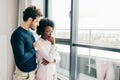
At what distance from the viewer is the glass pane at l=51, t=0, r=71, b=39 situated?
3.23m

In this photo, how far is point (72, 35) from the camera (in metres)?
2.95

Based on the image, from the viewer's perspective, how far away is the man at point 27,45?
80.7 inches

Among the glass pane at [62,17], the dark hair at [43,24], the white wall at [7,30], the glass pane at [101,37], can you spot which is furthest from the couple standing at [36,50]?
the white wall at [7,30]

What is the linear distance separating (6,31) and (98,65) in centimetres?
231

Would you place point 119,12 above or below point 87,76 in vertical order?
above

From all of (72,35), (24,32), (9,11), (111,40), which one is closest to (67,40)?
(72,35)

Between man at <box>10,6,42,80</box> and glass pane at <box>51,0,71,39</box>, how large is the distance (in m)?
1.08

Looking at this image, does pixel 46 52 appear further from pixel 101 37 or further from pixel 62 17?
pixel 62 17

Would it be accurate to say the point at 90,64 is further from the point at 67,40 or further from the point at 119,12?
the point at 119,12

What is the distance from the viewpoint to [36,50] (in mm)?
2160

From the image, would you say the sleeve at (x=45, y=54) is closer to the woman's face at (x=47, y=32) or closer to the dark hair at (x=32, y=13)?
the woman's face at (x=47, y=32)

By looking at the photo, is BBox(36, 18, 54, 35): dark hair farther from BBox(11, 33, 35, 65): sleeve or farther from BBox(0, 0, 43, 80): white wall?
BBox(0, 0, 43, 80): white wall

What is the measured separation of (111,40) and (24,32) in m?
1.05

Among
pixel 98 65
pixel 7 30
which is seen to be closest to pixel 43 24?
pixel 98 65
